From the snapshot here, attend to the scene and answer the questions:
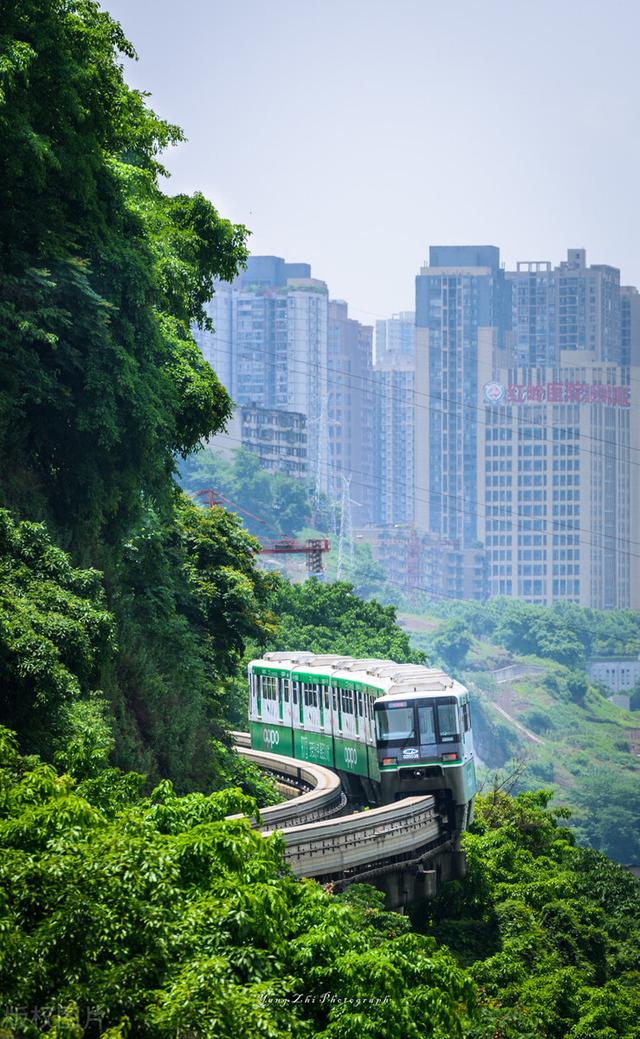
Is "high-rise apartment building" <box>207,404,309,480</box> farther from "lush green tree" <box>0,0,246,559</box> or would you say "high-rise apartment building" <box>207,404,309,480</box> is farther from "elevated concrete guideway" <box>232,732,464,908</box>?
"lush green tree" <box>0,0,246,559</box>

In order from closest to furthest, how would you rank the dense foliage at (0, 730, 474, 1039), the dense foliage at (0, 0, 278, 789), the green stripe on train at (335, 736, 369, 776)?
1. the dense foliage at (0, 730, 474, 1039)
2. the dense foliage at (0, 0, 278, 789)
3. the green stripe on train at (335, 736, 369, 776)

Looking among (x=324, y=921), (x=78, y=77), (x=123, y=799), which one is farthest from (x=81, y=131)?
(x=324, y=921)

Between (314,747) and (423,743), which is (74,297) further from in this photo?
(314,747)

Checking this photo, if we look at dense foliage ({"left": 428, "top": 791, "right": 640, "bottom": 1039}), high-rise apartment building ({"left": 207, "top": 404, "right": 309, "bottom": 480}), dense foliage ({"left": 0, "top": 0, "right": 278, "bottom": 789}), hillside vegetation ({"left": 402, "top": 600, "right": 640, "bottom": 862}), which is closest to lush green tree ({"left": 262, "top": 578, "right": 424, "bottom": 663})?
dense foliage ({"left": 428, "top": 791, "right": 640, "bottom": 1039})

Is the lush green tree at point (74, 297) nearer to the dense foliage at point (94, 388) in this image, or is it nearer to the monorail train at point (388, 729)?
the dense foliage at point (94, 388)

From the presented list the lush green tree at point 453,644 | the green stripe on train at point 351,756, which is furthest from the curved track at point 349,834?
the lush green tree at point 453,644

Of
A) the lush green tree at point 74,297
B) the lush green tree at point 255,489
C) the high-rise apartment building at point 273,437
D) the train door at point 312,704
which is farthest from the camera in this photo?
the high-rise apartment building at point 273,437
